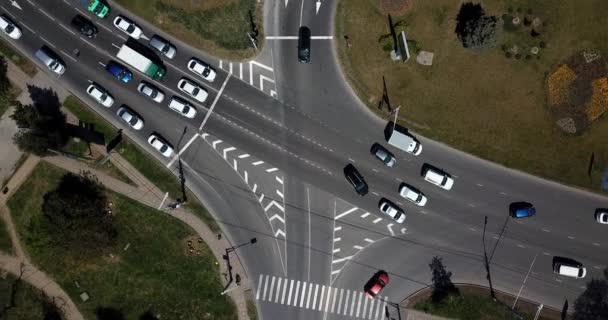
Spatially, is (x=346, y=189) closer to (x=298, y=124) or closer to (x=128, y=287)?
(x=298, y=124)

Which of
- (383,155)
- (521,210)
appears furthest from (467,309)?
(383,155)

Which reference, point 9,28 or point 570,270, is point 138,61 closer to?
point 9,28

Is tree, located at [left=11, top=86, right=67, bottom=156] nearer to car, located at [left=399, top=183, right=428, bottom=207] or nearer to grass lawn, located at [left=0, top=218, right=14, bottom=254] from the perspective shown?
grass lawn, located at [left=0, top=218, right=14, bottom=254]

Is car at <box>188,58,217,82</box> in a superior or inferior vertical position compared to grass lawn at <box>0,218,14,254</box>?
superior

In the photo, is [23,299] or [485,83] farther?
[23,299]

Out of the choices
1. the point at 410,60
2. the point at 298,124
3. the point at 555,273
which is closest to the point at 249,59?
the point at 298,124

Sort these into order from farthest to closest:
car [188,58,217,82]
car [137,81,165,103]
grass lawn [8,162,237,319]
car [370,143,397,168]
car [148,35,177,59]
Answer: grass lawn [8,162,237,319]
car [148,35,177,59]
car [137,81,165,103]
car [188,58,217,82]
car [370,143,397,168]

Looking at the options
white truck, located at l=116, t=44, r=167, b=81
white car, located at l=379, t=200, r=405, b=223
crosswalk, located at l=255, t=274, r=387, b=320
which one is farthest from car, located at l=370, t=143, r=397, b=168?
white truck, located at l=116, t=44, r=167, b=81
